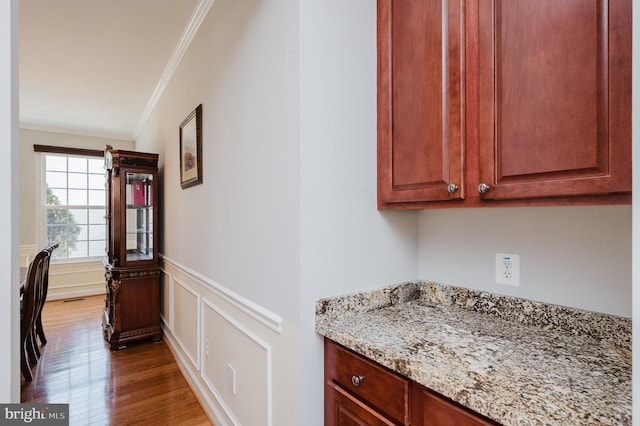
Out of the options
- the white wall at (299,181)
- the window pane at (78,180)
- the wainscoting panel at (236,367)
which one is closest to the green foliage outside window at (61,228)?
the window pane at (78,180)

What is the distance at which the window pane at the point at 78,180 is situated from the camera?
16.6 ft

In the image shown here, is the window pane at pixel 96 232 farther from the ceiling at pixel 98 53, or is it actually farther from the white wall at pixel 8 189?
the white wall at pixel 8 189

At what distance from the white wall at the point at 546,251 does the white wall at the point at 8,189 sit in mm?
1483

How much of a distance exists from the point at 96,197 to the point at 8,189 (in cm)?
535

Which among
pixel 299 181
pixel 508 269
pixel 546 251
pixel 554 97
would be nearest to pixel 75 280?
pixel 299 181

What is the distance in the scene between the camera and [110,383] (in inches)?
96.3

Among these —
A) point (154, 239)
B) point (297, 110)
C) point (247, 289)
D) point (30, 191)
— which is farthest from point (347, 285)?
point (30, 191)

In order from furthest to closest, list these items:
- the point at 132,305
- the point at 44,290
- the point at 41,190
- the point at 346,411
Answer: the point at 41,190 → the point at 132,305 → the point at 44,290 → the point at 346,411

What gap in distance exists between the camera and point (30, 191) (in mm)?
4688

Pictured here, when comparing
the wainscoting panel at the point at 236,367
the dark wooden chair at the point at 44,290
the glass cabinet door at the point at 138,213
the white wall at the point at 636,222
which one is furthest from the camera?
the glass cabinet door at the point at 138,213

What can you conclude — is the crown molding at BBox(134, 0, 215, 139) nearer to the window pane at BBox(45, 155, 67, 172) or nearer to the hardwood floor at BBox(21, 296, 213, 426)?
the window pane at BBox(45, 155, 67, 172)

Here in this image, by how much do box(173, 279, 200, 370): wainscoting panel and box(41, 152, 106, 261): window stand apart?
9.59 feet

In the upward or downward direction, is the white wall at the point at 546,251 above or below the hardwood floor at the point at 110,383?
above

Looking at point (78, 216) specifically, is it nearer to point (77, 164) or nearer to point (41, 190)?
point (41, 190)
